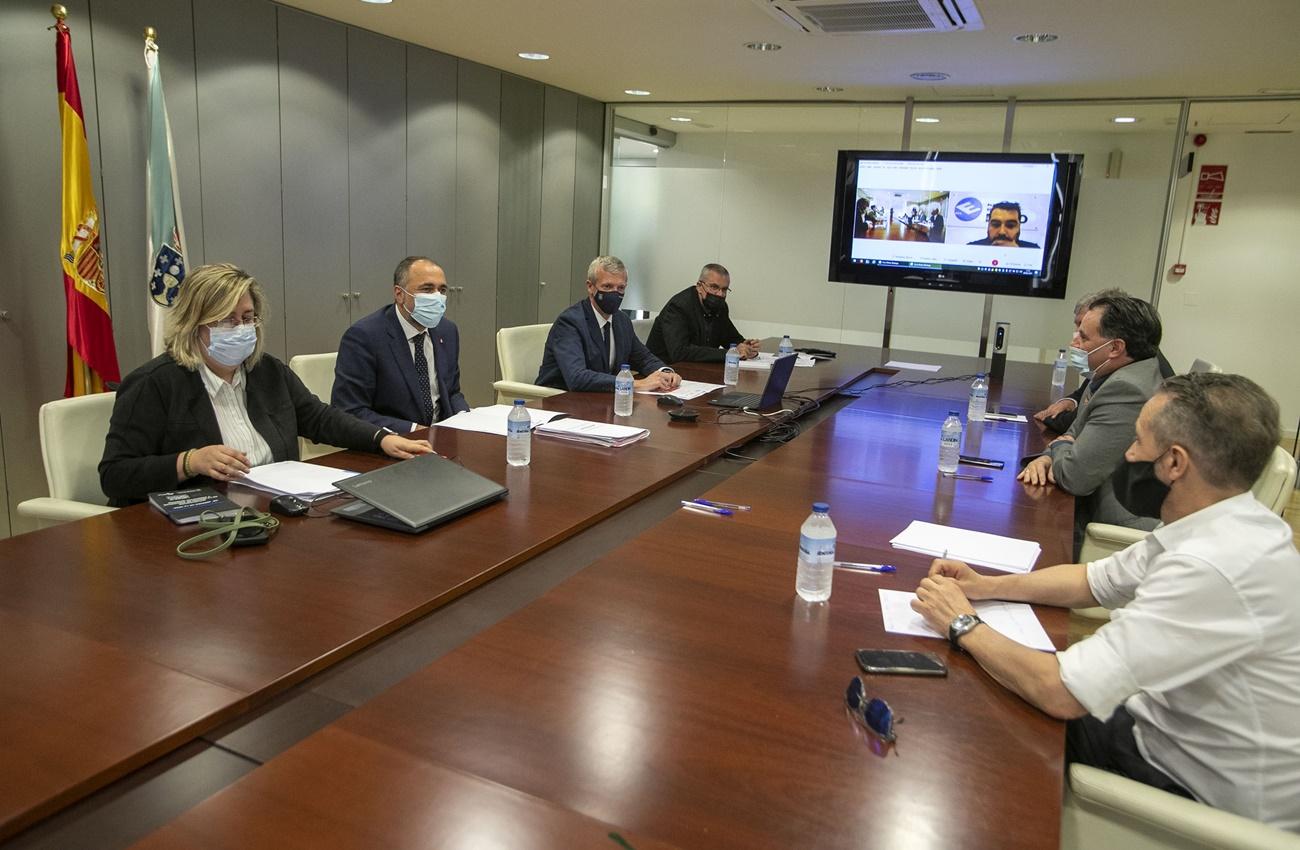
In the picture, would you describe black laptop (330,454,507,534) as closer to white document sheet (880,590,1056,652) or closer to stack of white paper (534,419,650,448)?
stack of white paper (534,419,650,448)

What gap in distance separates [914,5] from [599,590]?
3.36 meters

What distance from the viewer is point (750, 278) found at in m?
7.35

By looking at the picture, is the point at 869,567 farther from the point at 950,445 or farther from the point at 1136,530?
the point at 1136,530

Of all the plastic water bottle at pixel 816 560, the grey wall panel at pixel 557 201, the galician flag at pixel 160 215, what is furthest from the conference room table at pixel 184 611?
the grey wall panel at pixel 557 201

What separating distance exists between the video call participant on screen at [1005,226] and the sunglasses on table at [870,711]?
524 cm

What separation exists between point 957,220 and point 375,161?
12.7 feet

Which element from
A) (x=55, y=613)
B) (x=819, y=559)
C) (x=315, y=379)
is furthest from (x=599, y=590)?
(x=315, y=379)

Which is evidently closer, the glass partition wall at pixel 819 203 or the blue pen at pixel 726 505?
the blue pen at pixel 726 505

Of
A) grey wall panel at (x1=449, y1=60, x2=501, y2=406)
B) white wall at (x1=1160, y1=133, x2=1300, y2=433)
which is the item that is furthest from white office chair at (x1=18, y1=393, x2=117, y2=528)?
white wall at (x1=1160, y1=133, x2=1300, y2=433)

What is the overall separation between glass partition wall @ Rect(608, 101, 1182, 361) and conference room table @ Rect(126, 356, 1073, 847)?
17.6 ft

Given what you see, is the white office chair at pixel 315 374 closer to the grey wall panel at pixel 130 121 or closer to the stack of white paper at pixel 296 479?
the stack of white paper at pixel 296 479

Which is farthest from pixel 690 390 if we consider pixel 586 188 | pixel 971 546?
pixel 586 188

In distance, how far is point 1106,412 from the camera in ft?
9.00

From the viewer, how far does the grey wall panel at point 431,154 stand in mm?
5680
